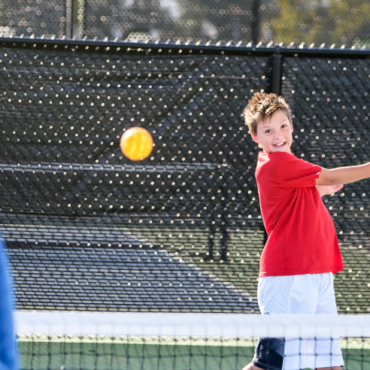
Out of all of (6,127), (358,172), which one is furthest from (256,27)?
(358,172)

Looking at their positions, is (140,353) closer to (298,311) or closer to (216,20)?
(298,311)

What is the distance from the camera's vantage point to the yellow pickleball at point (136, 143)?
3.25m

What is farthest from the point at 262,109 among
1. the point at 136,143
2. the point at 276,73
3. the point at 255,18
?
the point at 255,18

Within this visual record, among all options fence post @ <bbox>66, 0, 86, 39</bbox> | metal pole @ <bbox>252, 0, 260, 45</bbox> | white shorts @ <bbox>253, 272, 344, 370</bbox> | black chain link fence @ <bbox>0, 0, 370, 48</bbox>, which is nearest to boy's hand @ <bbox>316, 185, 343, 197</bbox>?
white shorts @ <bbox>253, 272, 344, 370</bbox>

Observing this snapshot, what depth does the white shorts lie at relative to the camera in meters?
2.29

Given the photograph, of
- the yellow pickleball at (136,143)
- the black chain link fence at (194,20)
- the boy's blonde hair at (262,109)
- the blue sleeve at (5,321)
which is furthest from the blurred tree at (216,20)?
the blue sleeve at (5,321)

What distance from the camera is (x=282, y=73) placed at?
3318 millimetres

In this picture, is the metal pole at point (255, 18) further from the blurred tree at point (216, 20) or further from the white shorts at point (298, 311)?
the white shorts at point (298, 311)

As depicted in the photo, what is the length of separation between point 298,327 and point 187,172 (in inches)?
59.3

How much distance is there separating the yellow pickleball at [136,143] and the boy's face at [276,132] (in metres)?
0.94

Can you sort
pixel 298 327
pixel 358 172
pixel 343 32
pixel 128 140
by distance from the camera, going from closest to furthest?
pixel 298 327 → pixel 358 172 → pixel 128 140 → pixel 343 32

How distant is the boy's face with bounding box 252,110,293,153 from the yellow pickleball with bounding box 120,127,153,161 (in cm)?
94

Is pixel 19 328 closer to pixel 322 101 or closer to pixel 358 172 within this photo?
pixel 358 172

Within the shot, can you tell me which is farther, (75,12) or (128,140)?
(75,12)
